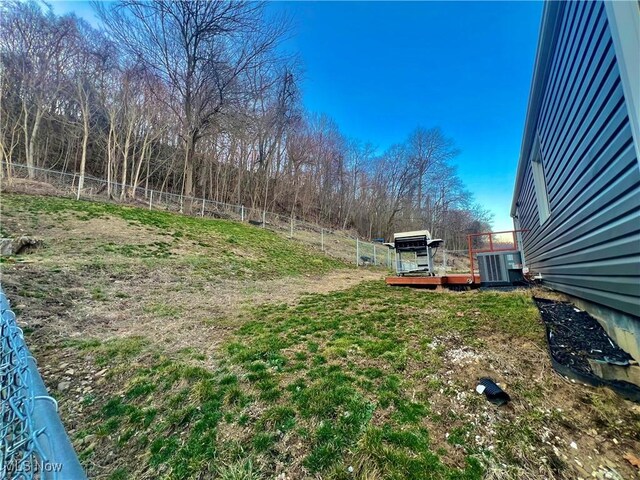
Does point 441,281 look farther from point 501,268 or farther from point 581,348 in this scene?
point 581,348

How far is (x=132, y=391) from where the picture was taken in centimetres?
299

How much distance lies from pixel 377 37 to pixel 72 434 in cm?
1434

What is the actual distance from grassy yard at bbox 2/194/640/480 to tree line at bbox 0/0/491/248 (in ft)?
36.6

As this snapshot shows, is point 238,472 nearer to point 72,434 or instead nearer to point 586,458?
point 72,434

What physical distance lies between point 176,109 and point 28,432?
59.0 feet

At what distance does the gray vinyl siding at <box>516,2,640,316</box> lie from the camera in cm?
252

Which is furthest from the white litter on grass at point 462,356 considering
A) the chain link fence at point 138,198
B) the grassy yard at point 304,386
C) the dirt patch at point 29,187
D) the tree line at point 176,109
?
the dirt patch at point 29,187

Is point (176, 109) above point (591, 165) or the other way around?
above

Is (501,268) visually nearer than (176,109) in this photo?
Yes

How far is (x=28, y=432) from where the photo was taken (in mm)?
1026

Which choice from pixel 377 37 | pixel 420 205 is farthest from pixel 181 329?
pixel 420 205

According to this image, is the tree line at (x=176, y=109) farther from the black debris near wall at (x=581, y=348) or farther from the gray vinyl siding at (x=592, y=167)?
the black debris near wall at (x=581, y=348)

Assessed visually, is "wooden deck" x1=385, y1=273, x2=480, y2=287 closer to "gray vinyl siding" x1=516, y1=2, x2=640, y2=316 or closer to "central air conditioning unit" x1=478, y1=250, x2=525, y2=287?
"central air conditioning unit" x1=478, y1=250, x2=525, y2=287

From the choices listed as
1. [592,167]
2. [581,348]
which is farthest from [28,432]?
[592,167]
